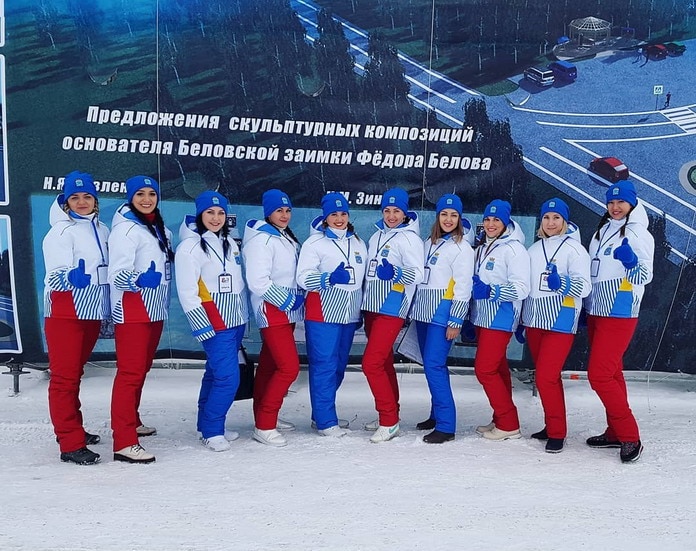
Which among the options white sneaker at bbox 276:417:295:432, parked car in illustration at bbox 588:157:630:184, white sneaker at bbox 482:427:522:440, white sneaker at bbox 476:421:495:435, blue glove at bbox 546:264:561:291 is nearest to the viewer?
blue glove at bbox 546:264:561:291

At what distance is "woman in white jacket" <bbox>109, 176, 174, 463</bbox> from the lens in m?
4.21

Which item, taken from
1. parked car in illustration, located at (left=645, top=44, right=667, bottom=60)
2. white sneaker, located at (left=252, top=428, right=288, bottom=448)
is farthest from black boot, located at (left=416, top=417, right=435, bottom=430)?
Answer: parked car in illustration, located at (left=645, top=44, right=667, bottom=60)

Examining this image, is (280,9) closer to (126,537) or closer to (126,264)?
(126,264)

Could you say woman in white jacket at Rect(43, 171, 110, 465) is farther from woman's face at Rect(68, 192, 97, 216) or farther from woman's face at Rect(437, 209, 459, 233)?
woman's face at Rect(437, 209, 459, 233)

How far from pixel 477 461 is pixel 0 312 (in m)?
3.61

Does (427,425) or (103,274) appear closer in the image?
(103,274)

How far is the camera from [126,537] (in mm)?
3432

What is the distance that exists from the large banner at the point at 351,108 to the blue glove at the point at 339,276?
1179 millimetres

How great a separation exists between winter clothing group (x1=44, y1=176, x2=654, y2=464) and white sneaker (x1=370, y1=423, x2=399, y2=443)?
1 cm

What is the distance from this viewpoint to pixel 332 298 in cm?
465

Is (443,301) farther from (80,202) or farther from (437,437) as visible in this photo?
(80,202)

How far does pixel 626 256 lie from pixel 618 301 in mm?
302

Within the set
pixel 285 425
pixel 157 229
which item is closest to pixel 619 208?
pixel 285 425

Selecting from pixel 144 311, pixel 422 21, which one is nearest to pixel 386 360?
pixel 144 311
